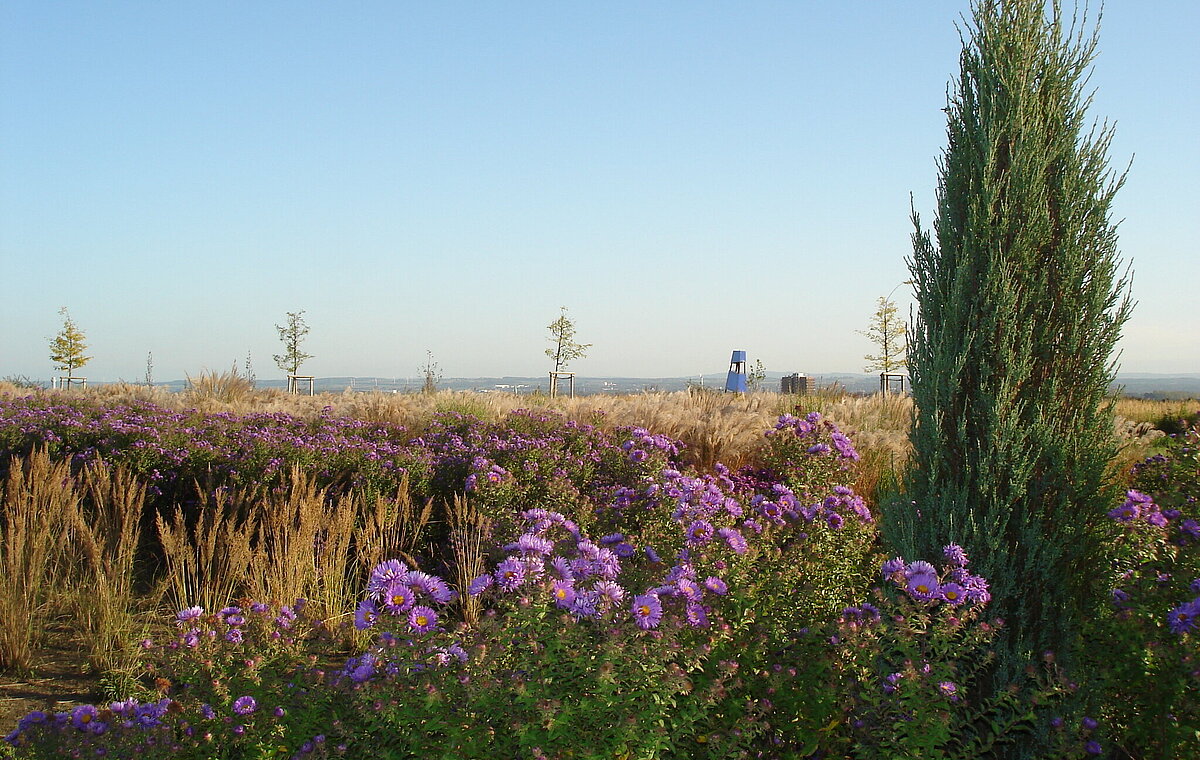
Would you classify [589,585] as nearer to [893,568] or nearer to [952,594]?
[893,568]

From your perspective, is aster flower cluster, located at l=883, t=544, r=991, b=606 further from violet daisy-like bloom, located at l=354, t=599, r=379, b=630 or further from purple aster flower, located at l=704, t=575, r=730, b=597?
violet daisy-like bloom, located at l=354, t=599, r=379, b=630

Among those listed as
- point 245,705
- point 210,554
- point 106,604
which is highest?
point 210,554

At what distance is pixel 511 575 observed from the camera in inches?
101

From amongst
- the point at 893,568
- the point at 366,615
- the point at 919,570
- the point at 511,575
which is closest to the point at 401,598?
the point at 366,615

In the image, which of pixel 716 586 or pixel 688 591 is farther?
pixel 716 586

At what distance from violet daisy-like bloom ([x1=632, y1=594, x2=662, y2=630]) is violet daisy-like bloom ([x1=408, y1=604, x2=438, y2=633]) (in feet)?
2.06

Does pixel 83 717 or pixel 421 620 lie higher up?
pixel 421 620

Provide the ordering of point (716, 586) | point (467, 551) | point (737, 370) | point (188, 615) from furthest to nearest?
point (737, 370) < point (467, 551) < point (188, 615) < point (716, 586)

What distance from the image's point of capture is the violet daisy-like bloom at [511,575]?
2551 millimetres

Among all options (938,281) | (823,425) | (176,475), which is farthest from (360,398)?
(938,281)

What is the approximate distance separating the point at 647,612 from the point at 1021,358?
252 cm

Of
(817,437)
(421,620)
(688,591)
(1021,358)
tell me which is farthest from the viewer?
(817,437)

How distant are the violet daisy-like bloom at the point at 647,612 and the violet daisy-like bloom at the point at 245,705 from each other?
1.35 m

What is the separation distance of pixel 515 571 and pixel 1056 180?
3.43 metres
